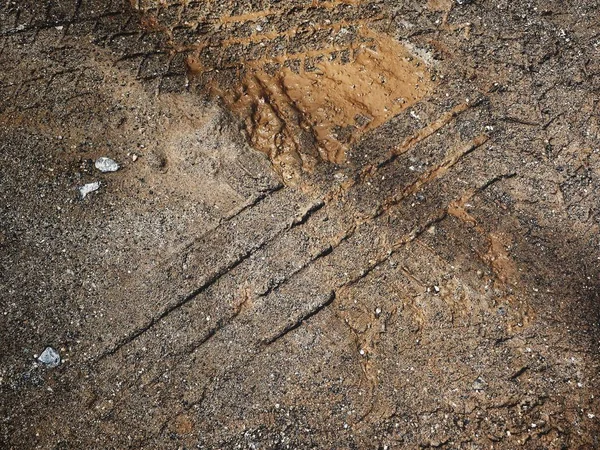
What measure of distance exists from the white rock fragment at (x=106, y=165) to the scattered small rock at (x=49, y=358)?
1.15 metres

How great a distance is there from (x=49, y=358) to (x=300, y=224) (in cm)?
155

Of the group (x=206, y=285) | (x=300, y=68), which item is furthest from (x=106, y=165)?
(x=300, y=68)

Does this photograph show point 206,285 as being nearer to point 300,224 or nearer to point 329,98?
point 300,224

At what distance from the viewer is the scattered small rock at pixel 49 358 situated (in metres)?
3.00

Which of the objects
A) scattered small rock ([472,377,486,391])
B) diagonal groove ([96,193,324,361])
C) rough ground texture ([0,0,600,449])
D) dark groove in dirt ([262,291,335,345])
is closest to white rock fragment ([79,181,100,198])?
rough ground texture ([0,0,600,449])

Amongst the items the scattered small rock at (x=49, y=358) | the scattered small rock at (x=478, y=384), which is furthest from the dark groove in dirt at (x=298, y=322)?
the scattered small rock at (x=49, y=358)

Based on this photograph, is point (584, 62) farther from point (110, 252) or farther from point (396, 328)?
point (110, 252)

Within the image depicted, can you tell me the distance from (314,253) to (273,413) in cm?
92

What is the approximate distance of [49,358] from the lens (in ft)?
9.86

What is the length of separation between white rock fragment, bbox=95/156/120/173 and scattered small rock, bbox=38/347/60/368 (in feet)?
3.79

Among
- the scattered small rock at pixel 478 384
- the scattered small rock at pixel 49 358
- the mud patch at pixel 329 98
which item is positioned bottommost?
the scattered small rock at pixel 49 358

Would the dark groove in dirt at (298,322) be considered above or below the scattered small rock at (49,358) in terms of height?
above

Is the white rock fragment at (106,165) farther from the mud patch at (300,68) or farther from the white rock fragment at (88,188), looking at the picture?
the mud patch at (300,68)

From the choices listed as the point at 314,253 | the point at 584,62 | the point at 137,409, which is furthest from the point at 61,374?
the point at 584,62
